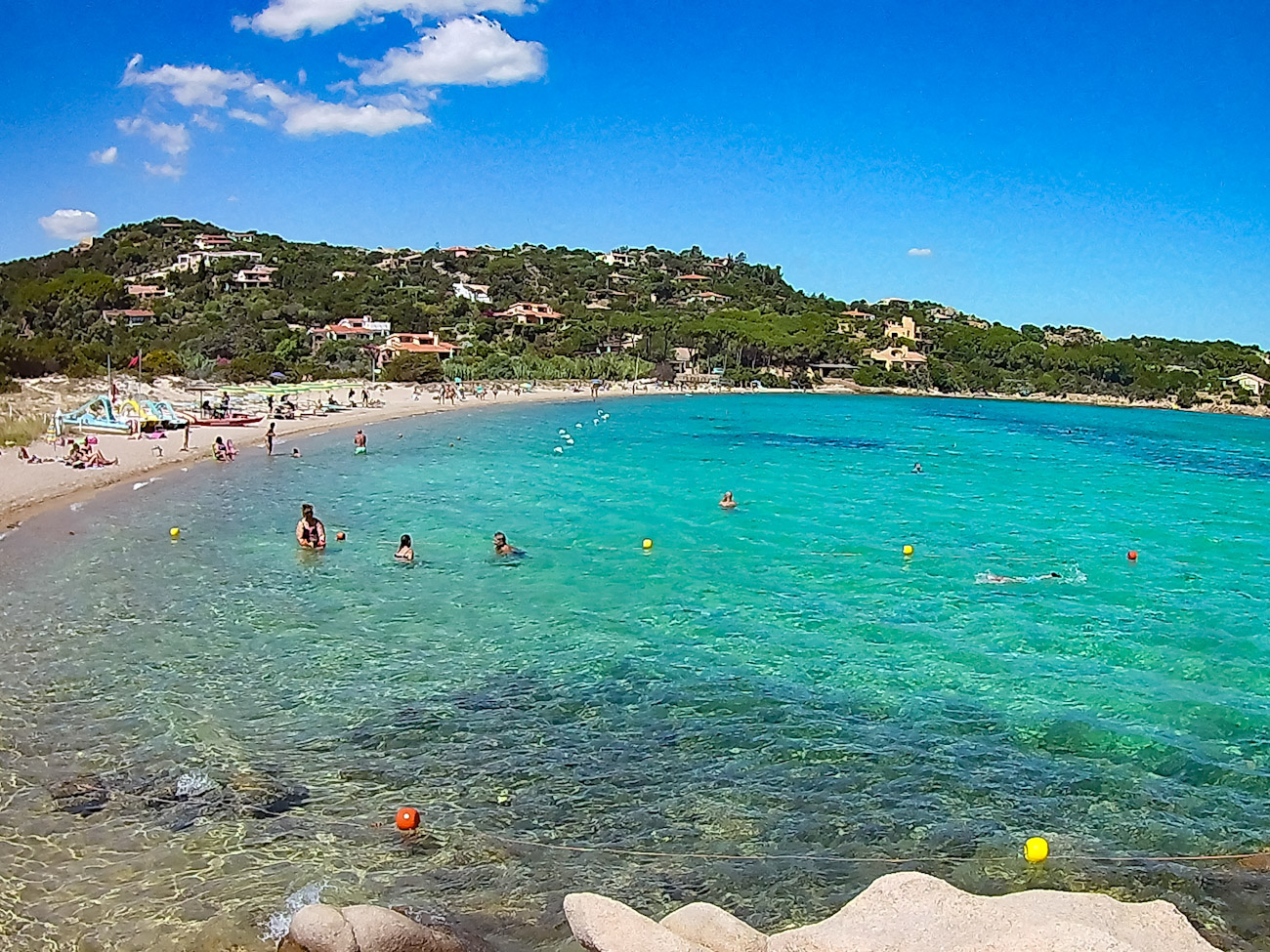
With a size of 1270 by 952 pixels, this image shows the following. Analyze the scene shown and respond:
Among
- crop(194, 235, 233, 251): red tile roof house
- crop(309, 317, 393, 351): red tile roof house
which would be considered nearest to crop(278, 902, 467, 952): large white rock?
crop(309, 317, 393, 351): red tile roof house

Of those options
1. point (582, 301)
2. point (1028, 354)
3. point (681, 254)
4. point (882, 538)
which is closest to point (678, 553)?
point (882, 538)

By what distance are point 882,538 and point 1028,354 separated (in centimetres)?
11597

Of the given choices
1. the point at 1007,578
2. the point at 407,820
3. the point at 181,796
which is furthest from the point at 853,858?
the point at 1007,578

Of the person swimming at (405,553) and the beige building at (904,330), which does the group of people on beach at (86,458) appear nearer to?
the person swimming at (405,553)

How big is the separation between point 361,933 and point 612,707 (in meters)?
5.61

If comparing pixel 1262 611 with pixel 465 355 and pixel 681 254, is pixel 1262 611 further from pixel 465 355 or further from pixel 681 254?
pixel 681 254

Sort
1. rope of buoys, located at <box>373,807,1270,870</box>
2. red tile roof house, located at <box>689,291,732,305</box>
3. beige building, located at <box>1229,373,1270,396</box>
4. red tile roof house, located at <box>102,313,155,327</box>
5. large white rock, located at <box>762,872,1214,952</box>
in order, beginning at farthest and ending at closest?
red tile roof house, located at <box>689,291,732,305</box> → beige building, located at <box>1229,373,1270,396</box> → red tile roof house, located at <box>102,313,155,327</box> → rope of buoys, located at <box>373,807,1270,870</box> → large white rock, located at <box>762,872,1214,952</box>

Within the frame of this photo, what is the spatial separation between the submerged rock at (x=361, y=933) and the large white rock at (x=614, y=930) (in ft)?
2.35

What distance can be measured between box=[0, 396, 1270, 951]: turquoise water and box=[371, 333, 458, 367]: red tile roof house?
5688cm

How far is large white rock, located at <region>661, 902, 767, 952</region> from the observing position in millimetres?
5367

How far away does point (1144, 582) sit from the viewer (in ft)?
63.7

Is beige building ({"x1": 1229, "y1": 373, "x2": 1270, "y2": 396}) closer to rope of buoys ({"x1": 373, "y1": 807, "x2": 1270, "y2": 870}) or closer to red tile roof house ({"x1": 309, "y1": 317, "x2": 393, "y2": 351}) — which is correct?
red tile roof house ({"x1": 309, "y1": 317, "x2": 393, "y2": 351})

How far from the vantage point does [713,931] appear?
547 centimetres

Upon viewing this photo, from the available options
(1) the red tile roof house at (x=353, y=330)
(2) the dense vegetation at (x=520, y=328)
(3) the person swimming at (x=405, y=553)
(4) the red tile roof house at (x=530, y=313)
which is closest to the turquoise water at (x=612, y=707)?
(3) the person swimming at (x=405, y=553)
